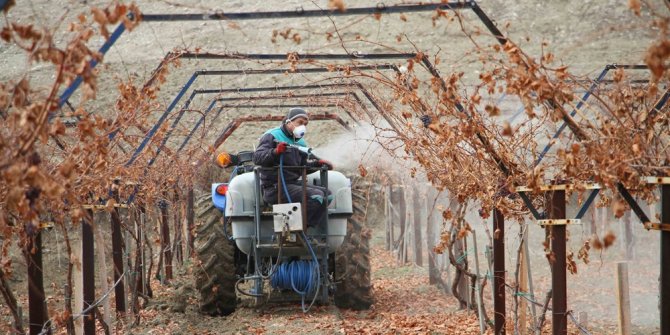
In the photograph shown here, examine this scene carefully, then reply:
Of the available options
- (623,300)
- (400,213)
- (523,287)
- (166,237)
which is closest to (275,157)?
(523,287)

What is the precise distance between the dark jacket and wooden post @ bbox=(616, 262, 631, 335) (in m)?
3.66

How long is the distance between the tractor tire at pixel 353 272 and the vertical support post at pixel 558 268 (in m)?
4.56

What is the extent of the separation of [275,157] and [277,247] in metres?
1.07

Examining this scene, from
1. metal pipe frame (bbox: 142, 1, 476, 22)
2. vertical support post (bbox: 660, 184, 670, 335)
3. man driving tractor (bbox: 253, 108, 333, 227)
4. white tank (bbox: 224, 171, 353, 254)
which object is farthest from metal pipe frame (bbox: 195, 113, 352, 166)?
vertical support post (bbox: 660, 184, 670, 335)

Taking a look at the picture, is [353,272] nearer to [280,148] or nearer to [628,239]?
[280,148]

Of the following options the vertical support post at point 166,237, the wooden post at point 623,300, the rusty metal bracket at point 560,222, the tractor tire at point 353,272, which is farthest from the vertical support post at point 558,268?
the vertical support post at point 166,237

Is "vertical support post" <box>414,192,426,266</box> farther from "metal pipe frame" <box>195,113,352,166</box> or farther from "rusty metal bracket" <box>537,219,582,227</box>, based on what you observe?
"rusty metal bracket" <box>537,219,582,227</box>

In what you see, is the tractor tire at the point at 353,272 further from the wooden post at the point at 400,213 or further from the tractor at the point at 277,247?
the wooden post at the point at 400,213

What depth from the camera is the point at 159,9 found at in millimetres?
41375

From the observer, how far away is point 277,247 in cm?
918

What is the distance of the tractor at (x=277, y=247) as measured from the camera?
29.8ft

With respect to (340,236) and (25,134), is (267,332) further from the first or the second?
(25,134)

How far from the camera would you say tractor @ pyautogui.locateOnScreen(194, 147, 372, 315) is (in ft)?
29.8

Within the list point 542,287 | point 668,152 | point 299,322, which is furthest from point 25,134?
point 542,287
